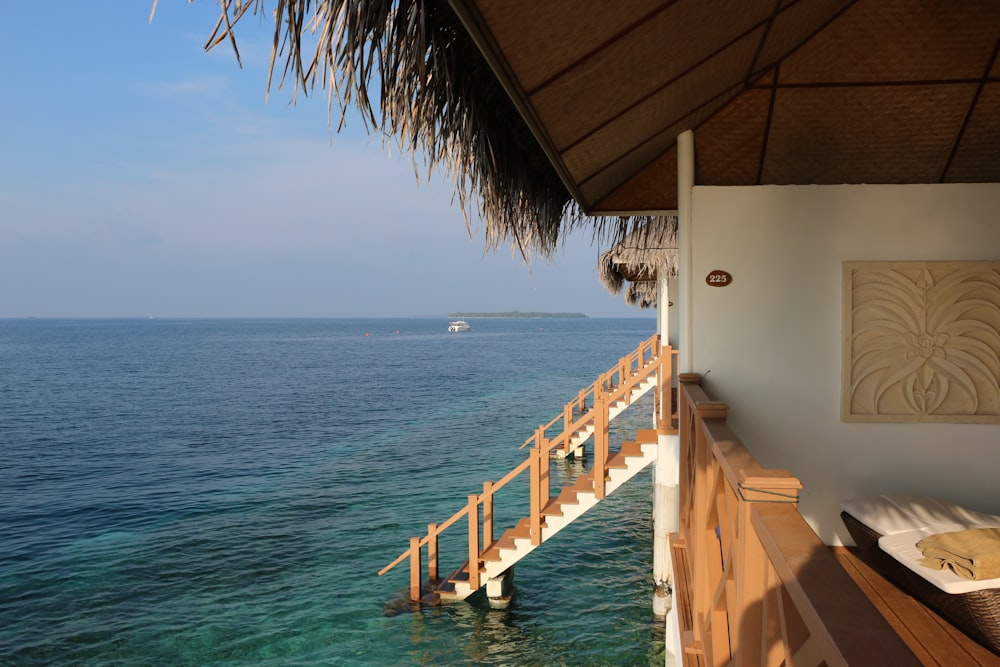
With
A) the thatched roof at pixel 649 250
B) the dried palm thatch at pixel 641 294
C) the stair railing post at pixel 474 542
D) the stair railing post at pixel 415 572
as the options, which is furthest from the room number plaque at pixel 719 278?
the dried palm thatch at pixel 641 294

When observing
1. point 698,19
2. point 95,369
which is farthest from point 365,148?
point 95,369

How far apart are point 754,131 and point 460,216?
5.86 ft

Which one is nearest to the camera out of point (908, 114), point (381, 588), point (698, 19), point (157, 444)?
point (698, 19)

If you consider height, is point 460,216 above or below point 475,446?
above

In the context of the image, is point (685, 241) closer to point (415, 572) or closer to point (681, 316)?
point (681, 316)

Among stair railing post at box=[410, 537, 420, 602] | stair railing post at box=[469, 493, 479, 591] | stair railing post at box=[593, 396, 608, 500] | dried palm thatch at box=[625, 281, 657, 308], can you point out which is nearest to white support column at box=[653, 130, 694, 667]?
stair railing post at box=[593, 396, 608, 500]

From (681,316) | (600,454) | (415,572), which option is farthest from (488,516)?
(681,316)

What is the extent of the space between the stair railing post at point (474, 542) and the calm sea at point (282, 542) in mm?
435

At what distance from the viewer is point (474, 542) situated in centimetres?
917

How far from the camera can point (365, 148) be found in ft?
10.8

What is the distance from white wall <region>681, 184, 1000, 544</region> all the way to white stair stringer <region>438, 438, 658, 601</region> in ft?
14.9

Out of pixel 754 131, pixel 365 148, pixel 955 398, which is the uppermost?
pixel 754 131

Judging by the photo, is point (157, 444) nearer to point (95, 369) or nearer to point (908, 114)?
point (908, 114)

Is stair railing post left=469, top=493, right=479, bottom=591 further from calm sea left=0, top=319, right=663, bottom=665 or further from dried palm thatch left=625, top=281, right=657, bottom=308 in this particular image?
dried palm thatch left=625, top=281, right=657, bottom=308
